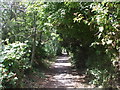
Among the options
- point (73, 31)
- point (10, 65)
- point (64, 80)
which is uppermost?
point (73, 31)

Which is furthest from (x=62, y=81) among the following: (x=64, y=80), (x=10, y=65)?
(x=10, y=65)

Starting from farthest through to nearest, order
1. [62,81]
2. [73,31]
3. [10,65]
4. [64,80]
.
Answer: [64,80] → [62,81] → [73,31] → [10,65]

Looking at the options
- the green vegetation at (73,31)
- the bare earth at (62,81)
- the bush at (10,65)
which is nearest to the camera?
the green vegetation at (73,31)

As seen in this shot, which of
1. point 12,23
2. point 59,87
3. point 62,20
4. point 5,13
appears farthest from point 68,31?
point 5,13

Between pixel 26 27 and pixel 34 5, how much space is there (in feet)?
7.09

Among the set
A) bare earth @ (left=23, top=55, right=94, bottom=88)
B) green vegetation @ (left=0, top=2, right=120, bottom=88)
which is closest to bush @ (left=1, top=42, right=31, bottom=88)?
green vegetation @ (left=0, top=2, right=120, bottom=88)

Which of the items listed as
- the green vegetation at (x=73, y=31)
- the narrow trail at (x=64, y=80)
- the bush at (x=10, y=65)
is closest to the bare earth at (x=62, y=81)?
the narrow trail at (x=64, y=80)

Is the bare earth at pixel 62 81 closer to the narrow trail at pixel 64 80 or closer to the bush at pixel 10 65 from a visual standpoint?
the narrow trail at pixel 64 80

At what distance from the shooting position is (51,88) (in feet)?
16.5

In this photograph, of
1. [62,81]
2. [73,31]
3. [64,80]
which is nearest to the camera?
[73,31]

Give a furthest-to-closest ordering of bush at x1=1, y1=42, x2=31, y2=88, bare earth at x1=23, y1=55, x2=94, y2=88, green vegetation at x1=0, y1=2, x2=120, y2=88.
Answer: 1. bare earth at x1=23, y1=55, x2=94, y2=88
2. bush at x1=1, y1=42, x2=31, y2=88
3. green vegetation at x1=0, y1=2, x2=120, y2=88

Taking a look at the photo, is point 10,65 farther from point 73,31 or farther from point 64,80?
point 64,80

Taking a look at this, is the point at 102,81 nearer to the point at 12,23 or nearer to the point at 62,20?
the point at 62,20

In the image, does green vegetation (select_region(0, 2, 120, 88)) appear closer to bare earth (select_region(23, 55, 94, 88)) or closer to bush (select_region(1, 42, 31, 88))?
bush (select_region(1, 42, 31, 88))
